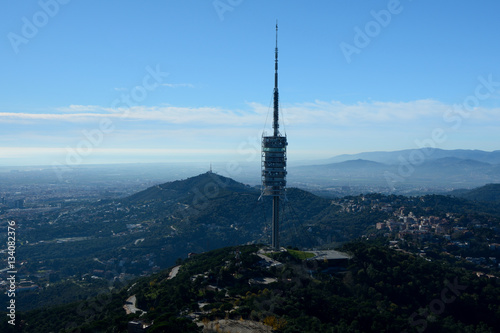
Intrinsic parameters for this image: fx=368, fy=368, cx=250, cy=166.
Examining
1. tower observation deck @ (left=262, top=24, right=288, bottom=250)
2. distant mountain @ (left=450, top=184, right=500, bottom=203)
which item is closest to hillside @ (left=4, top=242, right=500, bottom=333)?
tower observation deck @ (left=262, top=24, right=288, bottom=250)

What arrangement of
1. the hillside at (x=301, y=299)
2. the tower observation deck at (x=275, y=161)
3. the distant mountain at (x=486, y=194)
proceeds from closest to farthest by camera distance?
the hillside at (x=301, y=299), the tower observation deck at (x=275, y=161), the distant mountain at (x=486, y=194)

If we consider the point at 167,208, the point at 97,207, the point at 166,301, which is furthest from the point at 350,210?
the point at 97,207

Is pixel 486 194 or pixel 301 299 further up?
pixel 301 299

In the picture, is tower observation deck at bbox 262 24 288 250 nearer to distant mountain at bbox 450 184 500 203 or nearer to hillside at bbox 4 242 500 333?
hillside at bbox 4 242 500 333

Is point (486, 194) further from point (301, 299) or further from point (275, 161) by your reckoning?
point (301, 299)

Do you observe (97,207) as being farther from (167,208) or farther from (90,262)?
(90,262)

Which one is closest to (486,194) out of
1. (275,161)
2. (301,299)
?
(275,161)

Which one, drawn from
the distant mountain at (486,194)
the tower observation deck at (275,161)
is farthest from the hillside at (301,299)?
the distant mountain at (486,194)

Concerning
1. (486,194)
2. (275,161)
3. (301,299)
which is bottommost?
(486,194)

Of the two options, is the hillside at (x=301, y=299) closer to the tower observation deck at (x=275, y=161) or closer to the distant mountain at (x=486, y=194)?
the tower observation deck at (x=275, y=161)
